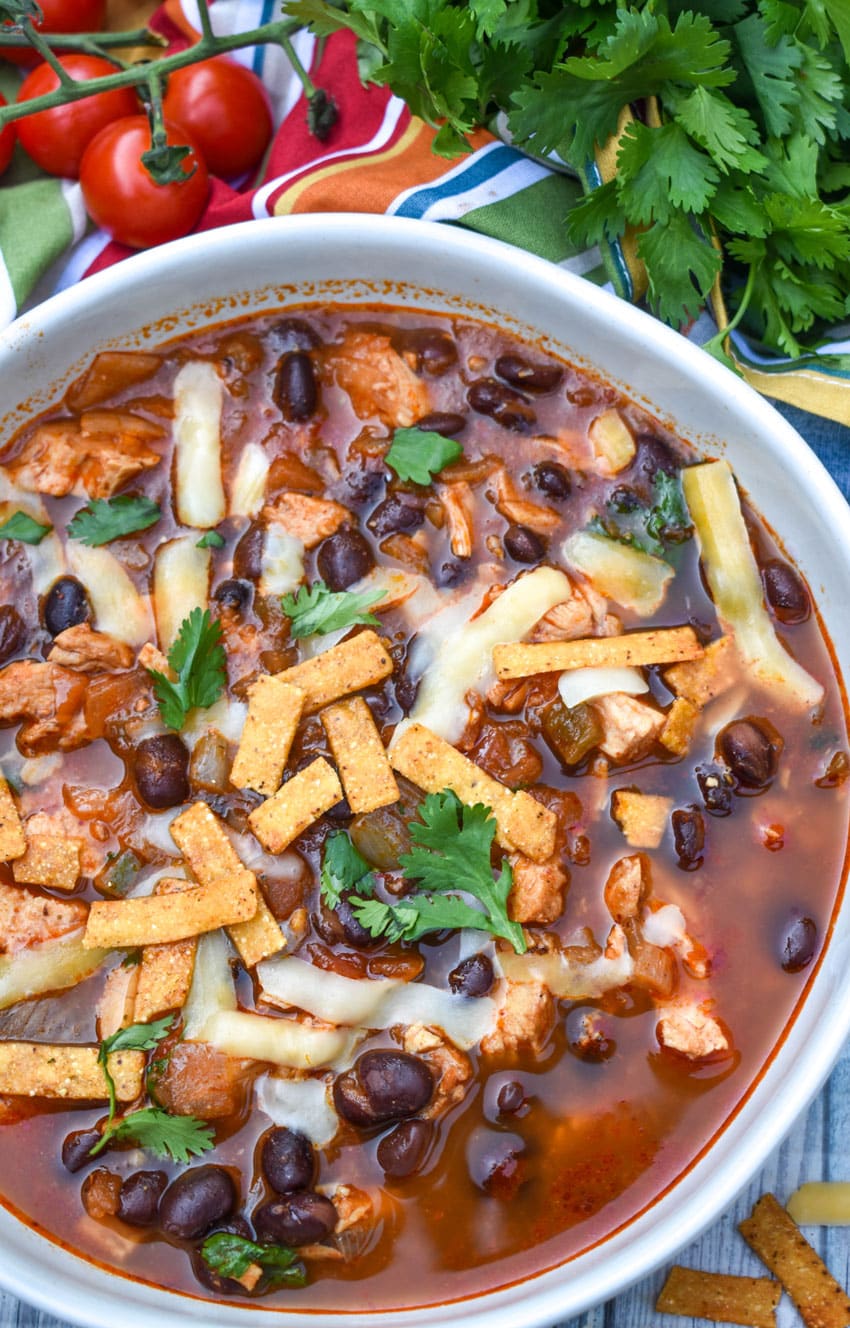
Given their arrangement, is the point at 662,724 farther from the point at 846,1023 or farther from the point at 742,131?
the point at 742,131

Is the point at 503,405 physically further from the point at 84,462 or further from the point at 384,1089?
the point at 384,1089

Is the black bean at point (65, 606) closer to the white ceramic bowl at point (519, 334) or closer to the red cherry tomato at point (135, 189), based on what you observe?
the white ceramic bowl at point (519, 334)

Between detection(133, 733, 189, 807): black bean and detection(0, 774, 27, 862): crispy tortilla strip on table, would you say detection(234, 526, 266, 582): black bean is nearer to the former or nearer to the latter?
detection(133, 733, 189, 807): black bean

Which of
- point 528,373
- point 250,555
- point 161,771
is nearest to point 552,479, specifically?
point 528,373

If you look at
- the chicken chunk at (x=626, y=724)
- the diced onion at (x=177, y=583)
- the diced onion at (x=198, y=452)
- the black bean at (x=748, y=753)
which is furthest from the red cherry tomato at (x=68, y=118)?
the black bean at (x=748, y=753)

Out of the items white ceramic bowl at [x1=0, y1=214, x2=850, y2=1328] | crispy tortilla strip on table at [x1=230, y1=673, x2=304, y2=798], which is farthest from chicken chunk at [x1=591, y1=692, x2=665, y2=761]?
crispy tortilla strip on table at [x1=230, y1=673, x2=304, y2=798]

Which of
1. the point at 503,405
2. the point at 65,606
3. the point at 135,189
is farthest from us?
the point at 135,189
